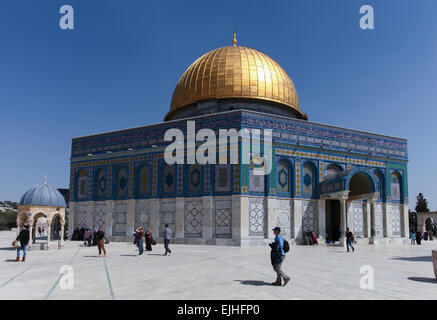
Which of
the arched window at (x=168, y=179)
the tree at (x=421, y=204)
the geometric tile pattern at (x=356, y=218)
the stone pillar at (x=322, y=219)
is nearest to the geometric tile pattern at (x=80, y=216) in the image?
the arched window at (x=168, y=179)

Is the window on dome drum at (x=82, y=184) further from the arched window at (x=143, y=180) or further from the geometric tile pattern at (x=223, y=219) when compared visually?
the geometric tile pattern at (x=223, y=219)

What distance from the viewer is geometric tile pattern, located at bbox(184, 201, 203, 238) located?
23.6 meters

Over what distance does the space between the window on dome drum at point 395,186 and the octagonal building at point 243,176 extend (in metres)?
0.07

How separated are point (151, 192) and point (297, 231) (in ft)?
30.5

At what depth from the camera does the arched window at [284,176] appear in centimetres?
2388

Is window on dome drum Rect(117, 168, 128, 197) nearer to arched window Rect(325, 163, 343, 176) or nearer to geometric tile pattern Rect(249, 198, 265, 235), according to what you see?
geometric tile pattern Rect(249, 198, 265, 235)

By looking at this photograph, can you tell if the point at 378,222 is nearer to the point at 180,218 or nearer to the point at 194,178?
the point at 194,178

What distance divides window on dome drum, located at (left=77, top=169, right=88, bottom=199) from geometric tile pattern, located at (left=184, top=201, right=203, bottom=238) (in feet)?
29.1

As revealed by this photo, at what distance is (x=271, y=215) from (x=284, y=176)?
2.63 meters

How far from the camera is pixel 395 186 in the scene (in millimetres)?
28359

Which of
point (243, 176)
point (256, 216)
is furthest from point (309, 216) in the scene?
point (243, 176)
